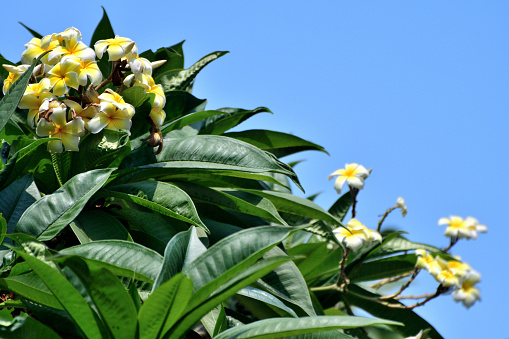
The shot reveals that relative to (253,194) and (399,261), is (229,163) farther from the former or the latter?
(399,261)

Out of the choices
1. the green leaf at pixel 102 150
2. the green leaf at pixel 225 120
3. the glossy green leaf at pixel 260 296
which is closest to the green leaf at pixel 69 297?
the glossy green leaf at pixel 260 296

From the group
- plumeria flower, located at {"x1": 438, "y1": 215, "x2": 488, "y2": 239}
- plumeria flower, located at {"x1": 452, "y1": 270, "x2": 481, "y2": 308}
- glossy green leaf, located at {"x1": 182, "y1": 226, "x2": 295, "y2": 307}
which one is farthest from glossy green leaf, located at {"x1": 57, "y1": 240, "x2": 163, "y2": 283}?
plumeria flower, located at {"x1": 438, "y1": 215, "x2": 488, "y2": 239}

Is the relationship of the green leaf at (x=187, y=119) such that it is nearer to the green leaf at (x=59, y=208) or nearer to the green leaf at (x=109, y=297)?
the green leaf at (x=59, y=208)

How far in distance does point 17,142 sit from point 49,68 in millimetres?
206

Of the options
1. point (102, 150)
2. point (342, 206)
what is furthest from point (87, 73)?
point (342, 206)

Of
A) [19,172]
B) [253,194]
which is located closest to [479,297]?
[253,194]

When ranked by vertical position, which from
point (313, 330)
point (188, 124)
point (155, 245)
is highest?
point (188, 124)

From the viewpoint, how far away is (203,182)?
162 cm

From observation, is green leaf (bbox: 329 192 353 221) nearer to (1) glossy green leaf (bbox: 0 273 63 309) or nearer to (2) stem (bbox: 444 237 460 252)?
(2) stem (bbox: 444 237 460 252)

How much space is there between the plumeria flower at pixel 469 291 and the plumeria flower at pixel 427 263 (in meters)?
0.15

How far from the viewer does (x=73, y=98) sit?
135cm

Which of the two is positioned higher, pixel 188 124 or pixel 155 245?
pixel 188 124

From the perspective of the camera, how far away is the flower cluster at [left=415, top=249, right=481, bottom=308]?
6.28ft

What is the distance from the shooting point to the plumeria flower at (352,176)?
1979mm
